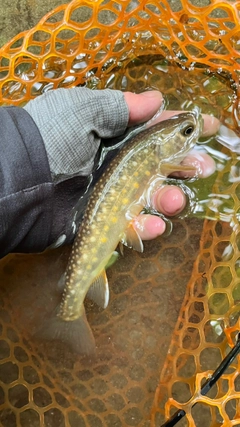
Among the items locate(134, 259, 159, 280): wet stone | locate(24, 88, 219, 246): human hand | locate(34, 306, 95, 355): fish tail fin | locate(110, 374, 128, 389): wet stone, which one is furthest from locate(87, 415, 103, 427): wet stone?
locate(24, 88, 219, 246): human hand

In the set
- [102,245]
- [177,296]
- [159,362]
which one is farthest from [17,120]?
[159,362]

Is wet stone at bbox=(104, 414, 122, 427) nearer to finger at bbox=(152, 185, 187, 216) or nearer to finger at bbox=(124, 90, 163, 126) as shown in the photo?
finger at bbox=(152, 185, 187, 216)

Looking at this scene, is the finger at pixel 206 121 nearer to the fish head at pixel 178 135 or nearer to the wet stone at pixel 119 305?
the fish head at pixel 178 135

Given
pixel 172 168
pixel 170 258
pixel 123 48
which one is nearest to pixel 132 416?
pixel 170 258

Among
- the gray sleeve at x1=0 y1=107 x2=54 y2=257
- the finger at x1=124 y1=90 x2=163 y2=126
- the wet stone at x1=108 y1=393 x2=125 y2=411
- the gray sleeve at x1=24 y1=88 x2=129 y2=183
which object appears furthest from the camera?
the wet stone at x1=108 y1=393 x2=125 y2=411

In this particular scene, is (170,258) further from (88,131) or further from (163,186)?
(88,131)

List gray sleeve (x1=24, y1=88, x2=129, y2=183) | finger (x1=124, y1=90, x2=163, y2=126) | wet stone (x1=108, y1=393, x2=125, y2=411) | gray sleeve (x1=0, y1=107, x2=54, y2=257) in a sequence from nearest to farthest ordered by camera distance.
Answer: gray sleeve (x1=0, y1=107, x2=54, y2=257) → gray sleeve (x1=24, y1=88, x2=129, y2=183) → finger (x1=124, y1=90, x2=163, y2=126) → wet stone (x1=108, y1=393, x2=125, y2=411)
